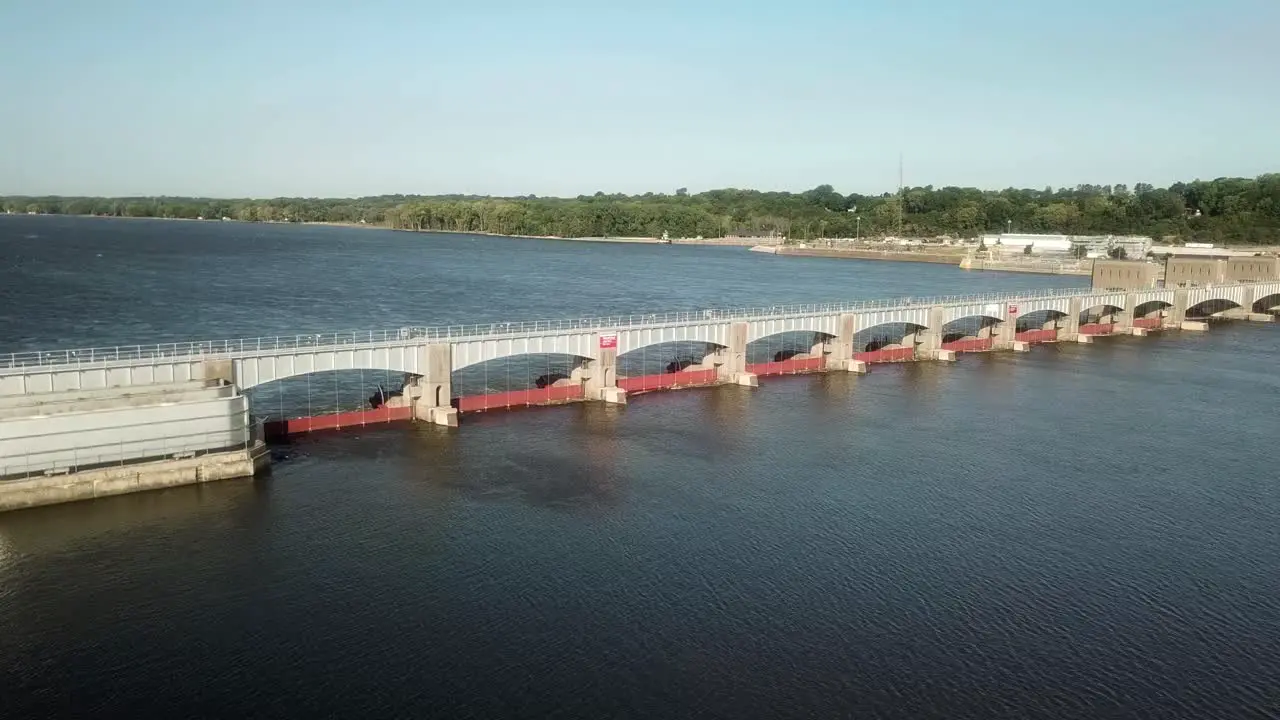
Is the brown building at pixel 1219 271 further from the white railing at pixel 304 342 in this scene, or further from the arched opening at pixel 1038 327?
the white railing at pixel 304 342

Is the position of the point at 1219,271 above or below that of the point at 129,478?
above

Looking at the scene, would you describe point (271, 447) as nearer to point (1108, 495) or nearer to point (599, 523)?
→ point (599, 523)

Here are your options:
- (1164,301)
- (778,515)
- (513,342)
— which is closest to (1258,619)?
(778,515)

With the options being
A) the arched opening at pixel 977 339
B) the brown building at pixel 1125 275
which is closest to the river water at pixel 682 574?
the arched opening at pixel 977 339

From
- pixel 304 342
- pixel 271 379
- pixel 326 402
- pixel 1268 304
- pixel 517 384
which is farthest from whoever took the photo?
pixel 1268 304

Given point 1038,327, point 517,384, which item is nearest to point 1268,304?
point 1038,327

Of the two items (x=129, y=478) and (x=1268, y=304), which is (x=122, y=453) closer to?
(x=129, y=478)
